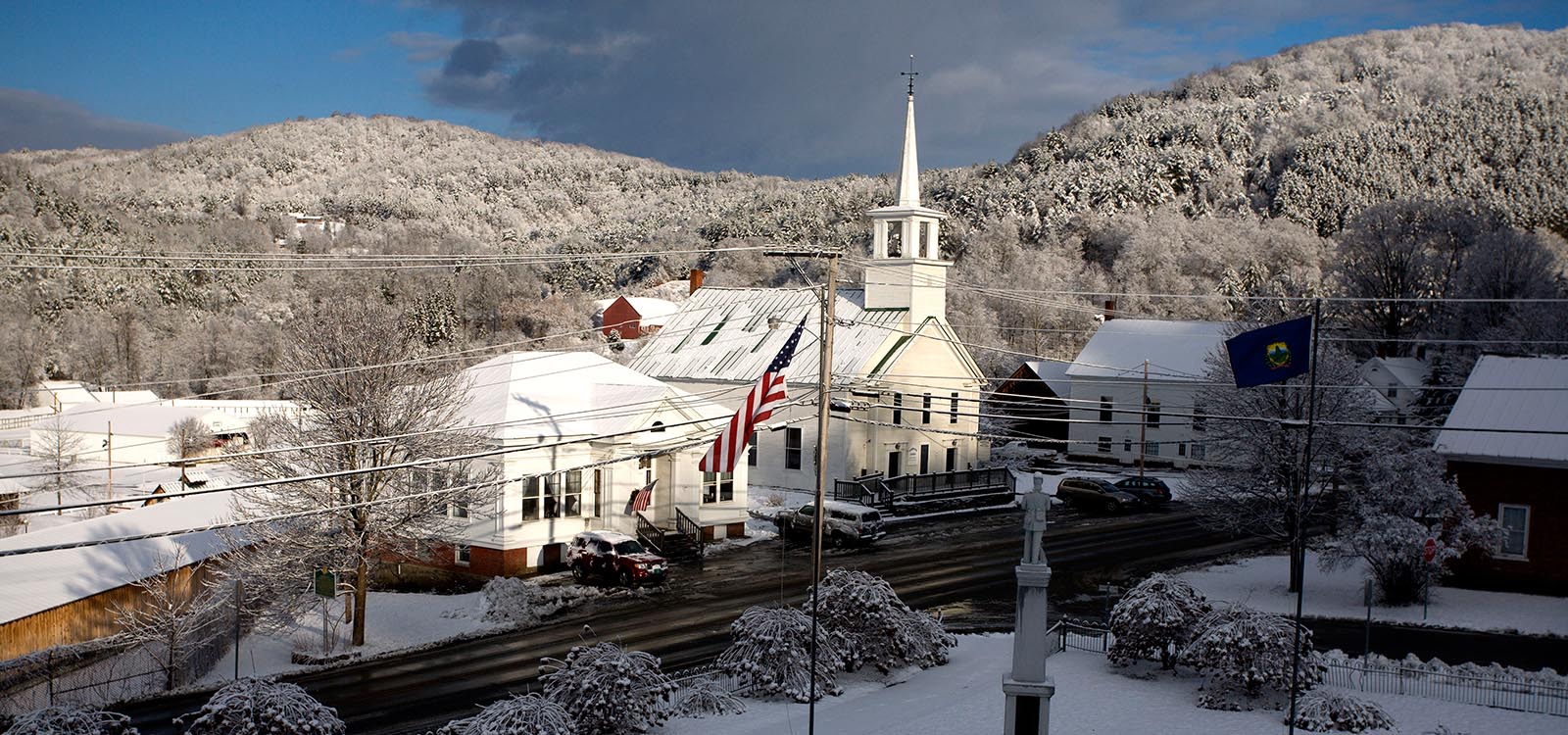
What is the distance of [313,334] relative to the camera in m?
26.4

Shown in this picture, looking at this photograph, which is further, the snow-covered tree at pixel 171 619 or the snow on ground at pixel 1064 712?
the snow-covered tree at pixel 171 619

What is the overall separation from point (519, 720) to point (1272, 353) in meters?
14.1

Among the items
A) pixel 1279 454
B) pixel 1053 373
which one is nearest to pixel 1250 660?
pixel 1279 454

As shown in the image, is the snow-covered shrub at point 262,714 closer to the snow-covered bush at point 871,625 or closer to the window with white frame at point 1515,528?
the snow-covered bush at point 871,625

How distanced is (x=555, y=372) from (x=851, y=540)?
1184 centimetres

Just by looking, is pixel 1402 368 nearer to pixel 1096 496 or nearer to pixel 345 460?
pixel 1096 496

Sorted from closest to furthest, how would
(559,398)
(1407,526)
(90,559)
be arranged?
(90,559) < (1407,526) < (559,398)

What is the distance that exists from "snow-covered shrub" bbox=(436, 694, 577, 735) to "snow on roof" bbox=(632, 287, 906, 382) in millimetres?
30416

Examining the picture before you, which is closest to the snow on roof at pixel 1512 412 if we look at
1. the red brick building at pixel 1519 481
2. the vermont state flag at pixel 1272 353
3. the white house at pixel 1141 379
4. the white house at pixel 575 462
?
the red brick building at pixel 1519 481

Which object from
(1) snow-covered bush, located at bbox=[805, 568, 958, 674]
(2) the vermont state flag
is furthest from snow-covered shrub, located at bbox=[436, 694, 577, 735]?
(2) the vermont state flag

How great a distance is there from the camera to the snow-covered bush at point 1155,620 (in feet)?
72.1

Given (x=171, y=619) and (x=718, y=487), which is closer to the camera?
(x=171, y=619)

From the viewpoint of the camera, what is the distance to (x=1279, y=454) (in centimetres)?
3020

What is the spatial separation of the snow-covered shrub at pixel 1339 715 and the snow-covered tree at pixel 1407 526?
32.2 ft
